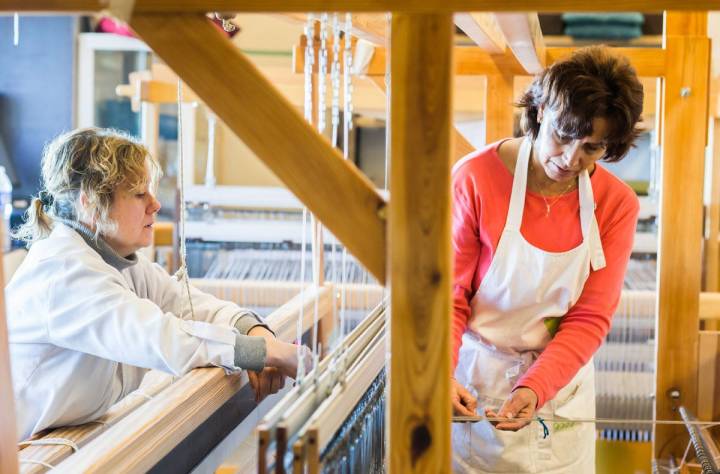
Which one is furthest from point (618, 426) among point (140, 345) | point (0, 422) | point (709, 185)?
point (0, 422)

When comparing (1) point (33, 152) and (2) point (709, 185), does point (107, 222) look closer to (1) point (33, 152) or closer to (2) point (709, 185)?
(2) point (709, 185)

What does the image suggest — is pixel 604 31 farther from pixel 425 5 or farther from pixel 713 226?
pixel 425 5

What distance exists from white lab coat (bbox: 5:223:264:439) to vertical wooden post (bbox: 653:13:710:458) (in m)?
1.23

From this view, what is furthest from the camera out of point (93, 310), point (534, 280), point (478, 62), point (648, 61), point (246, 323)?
point (478, 62)

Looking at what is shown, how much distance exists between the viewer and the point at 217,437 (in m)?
1.75

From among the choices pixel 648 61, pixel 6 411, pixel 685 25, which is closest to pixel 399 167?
pixel 6 411

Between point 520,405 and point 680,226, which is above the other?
point 680,226

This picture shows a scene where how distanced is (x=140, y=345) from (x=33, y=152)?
3688mm

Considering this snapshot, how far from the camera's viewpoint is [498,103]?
2465 mm

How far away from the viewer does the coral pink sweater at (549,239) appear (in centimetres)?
158

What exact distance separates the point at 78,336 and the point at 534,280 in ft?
2.73

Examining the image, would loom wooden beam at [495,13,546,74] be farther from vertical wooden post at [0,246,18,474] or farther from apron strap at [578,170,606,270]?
vertical wooden post at [0,246,18,474]

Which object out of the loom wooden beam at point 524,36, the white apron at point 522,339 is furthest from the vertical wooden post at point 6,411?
the white apron at point 522,339

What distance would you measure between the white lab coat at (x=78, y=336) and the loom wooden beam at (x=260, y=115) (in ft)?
2.31
